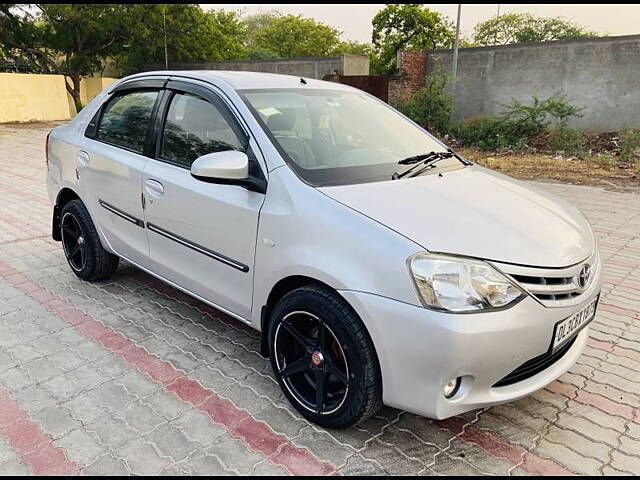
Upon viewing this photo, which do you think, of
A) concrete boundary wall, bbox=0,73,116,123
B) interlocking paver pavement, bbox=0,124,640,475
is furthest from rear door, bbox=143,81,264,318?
concrete boundary wall, bbox=0,73,116,123

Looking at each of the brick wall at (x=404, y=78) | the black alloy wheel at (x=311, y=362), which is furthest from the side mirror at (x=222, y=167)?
the brick wall at (x=404, y=78)

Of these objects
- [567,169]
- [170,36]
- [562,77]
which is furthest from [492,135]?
[170,36]

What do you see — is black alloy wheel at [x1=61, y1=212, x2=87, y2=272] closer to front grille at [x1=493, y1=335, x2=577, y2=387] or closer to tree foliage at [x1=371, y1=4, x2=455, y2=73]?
front grille at [x1=493, y1=335, x2=577, y2=387]

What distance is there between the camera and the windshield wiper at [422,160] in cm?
281

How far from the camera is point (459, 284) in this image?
2035mm

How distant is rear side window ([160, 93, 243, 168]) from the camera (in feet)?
9.55

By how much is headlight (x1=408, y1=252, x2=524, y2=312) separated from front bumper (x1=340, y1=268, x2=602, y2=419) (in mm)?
43

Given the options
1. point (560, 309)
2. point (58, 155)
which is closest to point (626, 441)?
point (560, 309)

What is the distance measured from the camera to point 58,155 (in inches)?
169

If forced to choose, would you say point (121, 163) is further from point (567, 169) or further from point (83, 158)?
point (567, 169)

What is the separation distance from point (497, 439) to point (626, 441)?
2.01 ft

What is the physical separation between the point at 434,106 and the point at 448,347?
535 inches

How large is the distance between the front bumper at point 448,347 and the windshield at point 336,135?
800 millimetres

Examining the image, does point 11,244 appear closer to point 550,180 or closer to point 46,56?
point 550,180
